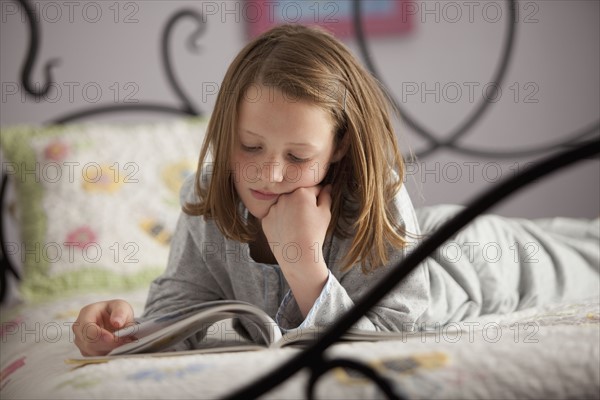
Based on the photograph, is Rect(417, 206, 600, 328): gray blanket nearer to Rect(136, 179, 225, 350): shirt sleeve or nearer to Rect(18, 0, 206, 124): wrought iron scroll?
Rect(136, 179, 225, 350): shirt sleeve

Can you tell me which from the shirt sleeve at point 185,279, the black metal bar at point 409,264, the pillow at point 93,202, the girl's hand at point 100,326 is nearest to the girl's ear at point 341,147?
the shirt sleeve at point 185,279

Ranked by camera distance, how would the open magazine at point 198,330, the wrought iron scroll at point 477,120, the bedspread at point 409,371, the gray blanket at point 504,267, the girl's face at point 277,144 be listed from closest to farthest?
the bedspread at point 409,371 → the open magazine at point 198,330 → the girl's face at point 277,144 → the gray blanket at point 504,267 → the wrought iron scroll at point 477,120

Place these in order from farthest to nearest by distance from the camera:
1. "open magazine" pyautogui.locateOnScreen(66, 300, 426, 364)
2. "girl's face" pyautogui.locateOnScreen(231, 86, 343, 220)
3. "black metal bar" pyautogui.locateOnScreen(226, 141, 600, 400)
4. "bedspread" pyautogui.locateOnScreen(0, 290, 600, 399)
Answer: "girl's face" pyautogui.locateOnScreen(231, 86, 343, 220), "open magazine" pyautogui.locateOnScreen(66, 300, 426, 364), "bedspread" pyautogui.locateOnScreen(0, 290, 600, 399), "black metal bar" pyautogui.locateOnScreen(226, 141, 600, 400)

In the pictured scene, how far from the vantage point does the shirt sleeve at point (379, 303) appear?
97 centimetres

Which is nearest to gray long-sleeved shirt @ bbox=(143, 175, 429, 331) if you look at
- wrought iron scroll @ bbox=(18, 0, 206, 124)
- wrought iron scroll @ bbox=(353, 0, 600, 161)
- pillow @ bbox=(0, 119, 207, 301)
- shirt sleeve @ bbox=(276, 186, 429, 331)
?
shirt sleeve @ bbox=(276, 186, 429, 331)

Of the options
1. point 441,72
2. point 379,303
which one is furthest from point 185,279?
point 441,72

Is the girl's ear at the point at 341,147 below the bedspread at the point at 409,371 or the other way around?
the other way around

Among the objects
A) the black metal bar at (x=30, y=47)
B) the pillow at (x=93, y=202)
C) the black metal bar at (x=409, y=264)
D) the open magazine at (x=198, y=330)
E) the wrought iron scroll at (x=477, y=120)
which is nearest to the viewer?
the black metal bar at (x=409, y=264)

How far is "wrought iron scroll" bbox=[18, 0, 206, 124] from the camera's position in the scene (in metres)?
1.90

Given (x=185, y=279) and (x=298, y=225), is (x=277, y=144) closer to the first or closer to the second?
(x=298, y=225)

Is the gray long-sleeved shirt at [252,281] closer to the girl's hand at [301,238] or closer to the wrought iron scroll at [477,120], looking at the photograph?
the girl's hand at [301,238]

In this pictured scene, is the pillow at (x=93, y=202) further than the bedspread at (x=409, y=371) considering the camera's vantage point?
Yes

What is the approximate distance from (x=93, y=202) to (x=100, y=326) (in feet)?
2.12

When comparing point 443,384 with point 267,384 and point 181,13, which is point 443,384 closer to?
point 267,384
